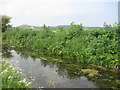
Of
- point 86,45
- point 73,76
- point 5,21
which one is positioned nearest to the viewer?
point 73,76

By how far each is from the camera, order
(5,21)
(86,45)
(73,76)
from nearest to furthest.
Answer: (73,76) → (86,45) → (5,21)

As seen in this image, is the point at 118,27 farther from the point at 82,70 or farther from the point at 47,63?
the point at 47,63

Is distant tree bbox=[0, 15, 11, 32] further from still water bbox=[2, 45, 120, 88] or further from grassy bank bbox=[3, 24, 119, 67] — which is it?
still water bbox=[2, 45, 120, 88]

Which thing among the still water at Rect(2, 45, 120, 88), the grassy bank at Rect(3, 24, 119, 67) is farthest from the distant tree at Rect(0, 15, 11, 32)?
the still water at Rect(2, 45, 120, 88)

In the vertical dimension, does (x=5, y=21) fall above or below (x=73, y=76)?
above

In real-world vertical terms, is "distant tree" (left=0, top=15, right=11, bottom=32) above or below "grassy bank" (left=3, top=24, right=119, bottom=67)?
above

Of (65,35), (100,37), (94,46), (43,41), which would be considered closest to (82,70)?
(94,46)

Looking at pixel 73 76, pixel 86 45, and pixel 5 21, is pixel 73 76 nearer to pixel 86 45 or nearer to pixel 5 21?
pixel 86 45

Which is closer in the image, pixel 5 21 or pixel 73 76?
pixel 73 76

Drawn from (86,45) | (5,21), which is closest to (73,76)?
(86,45)

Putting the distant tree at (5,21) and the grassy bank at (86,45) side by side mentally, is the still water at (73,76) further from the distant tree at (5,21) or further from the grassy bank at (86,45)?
the distant tree at (5,21)

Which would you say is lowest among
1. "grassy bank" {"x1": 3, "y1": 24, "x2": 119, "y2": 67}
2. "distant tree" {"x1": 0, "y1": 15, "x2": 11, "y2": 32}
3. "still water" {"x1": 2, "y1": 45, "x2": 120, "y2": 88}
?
"still water" {"x1": 2, "y1": 45, "x2": 120, "y2": 88}

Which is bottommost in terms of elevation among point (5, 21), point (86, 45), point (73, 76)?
point (73, 76)

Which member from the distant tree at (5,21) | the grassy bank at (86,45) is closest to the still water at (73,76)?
the grassy bank at (86,45)
